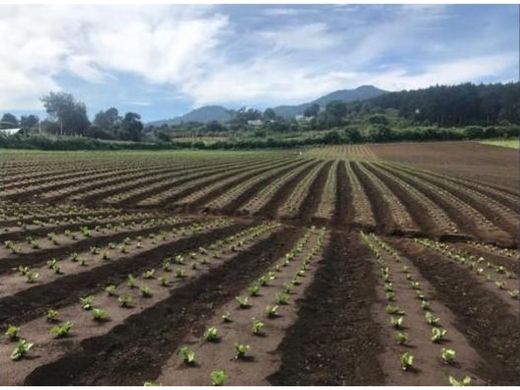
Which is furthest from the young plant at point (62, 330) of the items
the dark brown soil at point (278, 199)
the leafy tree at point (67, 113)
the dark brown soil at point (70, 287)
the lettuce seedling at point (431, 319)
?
the leafy tree at point (67, 113)

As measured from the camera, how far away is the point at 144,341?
7.72 metres

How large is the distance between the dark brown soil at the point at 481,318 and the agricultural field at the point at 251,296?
1.6 inches

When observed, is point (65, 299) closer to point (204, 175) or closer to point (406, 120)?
point (204, 175)

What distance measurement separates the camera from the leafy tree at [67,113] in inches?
3944

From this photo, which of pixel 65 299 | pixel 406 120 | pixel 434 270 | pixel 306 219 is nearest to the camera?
pixel 65 299

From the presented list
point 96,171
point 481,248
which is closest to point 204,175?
point 96,171

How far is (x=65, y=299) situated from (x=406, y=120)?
449ft

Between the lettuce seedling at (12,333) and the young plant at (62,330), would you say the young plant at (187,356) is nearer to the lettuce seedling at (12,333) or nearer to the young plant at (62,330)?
the young plant at (62,330)

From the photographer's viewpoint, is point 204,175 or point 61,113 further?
point 61,113

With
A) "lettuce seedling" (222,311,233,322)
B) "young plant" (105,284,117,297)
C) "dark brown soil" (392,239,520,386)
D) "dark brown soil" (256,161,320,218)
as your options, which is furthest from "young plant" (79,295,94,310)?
"dark brown soil" (256,161,320,218)

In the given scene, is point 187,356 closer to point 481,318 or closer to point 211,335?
point 211,335

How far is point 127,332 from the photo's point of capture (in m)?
7.93

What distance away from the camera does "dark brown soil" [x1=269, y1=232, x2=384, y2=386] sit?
6.97 m

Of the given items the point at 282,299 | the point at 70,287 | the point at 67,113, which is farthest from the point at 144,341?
the point at 67,113
